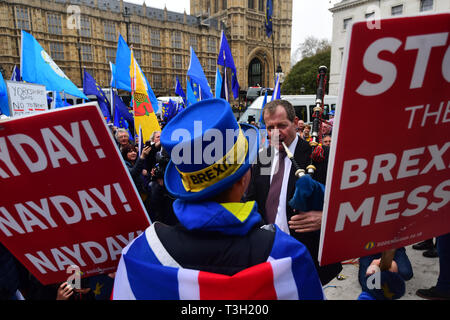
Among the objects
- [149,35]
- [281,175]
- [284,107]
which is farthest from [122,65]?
[149,35]

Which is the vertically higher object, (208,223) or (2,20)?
(2,20)

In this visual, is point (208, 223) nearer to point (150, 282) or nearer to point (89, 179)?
point (150, 282)

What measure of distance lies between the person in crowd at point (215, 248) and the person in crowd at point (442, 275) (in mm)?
2042

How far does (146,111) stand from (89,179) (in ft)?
12.3

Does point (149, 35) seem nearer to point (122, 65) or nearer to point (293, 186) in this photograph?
point (122, 65)

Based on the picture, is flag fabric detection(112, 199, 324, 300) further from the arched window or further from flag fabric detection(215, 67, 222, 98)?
the arched window

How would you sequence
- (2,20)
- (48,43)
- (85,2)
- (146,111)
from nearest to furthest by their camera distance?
(146,111) < (2,20) < (48,43) < (85,2)

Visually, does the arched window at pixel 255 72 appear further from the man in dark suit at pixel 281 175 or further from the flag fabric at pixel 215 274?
the flag fabric at pixel 215 274

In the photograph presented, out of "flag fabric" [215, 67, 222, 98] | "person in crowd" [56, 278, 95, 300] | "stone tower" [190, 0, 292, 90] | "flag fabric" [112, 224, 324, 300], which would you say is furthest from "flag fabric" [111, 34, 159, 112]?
"stone tower" [190, 0, 292, 90]

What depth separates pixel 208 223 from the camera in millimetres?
1017

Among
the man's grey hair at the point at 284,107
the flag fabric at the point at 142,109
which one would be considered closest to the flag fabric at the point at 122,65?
the flag fabric at the point at 142,109

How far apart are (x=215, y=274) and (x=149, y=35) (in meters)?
48.3

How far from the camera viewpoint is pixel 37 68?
6164mm
